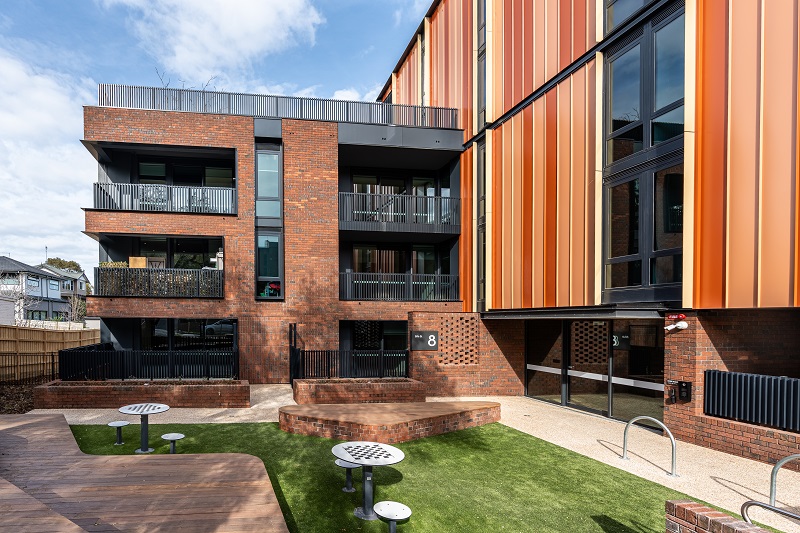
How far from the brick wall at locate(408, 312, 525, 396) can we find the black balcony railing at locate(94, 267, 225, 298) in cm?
701

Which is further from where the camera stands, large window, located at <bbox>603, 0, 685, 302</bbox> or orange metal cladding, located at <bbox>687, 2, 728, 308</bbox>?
large window, located at <bbox>603, 0, 685, 302</bbox>

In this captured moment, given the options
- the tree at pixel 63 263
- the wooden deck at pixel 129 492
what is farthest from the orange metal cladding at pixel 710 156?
the tree at pixel 63 263

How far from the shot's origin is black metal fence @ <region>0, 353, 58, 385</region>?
15.5 meters

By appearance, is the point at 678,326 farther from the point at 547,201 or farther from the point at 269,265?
the point at 269,265

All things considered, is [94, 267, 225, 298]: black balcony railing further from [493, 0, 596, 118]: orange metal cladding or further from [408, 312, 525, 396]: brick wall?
[493, 0, 596, 118]: orange metal cladding

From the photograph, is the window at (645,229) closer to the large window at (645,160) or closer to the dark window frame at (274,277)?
the large window at (645,160)

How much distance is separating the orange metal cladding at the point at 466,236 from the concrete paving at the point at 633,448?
4011 millimetres

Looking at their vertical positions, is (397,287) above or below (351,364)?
above

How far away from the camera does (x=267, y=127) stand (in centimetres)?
1608

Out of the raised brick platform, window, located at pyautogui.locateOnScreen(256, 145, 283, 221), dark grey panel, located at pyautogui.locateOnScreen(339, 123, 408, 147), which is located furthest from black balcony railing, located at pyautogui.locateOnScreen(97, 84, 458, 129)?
the raised brick platform

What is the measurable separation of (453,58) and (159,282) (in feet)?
43.5

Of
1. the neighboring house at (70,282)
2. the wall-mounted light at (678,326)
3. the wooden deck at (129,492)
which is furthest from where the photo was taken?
the neighboring house at (70,282)

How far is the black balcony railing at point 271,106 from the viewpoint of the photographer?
614 inches

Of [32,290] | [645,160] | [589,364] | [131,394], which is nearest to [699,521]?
[645,160]
